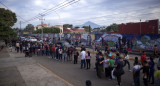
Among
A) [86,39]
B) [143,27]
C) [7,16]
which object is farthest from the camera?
[7,16]

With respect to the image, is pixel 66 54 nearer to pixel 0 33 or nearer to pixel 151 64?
pixel 151 64

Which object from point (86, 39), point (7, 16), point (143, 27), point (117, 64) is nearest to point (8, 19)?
point (7, 16)

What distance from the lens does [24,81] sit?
7.69 m

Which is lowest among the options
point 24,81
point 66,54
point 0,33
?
point 24,81

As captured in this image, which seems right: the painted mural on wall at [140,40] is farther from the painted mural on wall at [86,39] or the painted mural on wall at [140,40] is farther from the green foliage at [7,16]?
the green foliage at [7,16]

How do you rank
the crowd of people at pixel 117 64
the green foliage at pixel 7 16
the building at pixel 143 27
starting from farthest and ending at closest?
1. the green foliage at pixel 7 16
2. the building at pixel 143 27
3. the crowd of people at pixel 117 64

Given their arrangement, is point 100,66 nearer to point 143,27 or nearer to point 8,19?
point 143,27

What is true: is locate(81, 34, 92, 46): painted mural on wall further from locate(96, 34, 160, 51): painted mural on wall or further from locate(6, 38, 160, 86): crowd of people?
locate(6, 38, 160, 86): crowd of people

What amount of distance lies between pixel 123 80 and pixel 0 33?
2312 centimetres

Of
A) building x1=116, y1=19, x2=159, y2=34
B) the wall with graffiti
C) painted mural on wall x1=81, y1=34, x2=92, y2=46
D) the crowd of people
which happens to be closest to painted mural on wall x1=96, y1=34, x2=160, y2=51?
the wall with graffiti

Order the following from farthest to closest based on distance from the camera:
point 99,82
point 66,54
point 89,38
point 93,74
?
point 89,38 < point 66,54 < point 93,74 < point 99,82

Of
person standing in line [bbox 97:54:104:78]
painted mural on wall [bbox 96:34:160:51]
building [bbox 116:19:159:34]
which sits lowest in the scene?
person standing in line [bbox 97:54:104:78]

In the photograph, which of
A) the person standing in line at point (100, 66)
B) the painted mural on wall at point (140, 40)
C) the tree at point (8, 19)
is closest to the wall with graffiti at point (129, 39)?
the painted mural on wall at point (140, 40)

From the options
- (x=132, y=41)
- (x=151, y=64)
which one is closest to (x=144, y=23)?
(x=132, y=41)
